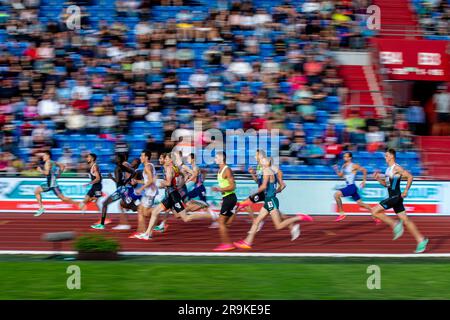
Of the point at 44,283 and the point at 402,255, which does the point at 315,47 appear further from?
the point at 44,283

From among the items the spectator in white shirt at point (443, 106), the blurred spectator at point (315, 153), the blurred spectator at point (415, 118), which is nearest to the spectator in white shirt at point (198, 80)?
the blurred spectator at point (315, 153)

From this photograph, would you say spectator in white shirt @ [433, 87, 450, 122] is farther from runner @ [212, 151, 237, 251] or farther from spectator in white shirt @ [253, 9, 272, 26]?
runner @ [212, 151, 237, 251]

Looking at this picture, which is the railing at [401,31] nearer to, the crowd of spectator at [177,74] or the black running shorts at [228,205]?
the crowd of spectator at [177,74]

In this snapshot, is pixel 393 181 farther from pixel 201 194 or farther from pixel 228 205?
pixel 201 194

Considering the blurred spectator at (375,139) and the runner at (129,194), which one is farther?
the blurred spectator at (375,139)

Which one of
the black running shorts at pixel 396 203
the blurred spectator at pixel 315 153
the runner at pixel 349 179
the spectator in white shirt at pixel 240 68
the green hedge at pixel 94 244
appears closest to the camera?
the green hedge at pixel 94 244

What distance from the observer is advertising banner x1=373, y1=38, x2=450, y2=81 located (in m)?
25.6

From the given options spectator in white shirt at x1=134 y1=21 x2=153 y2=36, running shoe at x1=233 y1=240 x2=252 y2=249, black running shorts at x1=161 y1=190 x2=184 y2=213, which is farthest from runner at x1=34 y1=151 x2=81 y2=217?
spectator in white shirt at x1=134 y1=21 x2=153 y2=36

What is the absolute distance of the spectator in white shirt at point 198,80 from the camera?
22.9m

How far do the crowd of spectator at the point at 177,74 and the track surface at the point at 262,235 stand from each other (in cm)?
256

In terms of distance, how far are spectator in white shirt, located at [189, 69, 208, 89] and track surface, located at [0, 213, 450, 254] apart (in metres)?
4.95

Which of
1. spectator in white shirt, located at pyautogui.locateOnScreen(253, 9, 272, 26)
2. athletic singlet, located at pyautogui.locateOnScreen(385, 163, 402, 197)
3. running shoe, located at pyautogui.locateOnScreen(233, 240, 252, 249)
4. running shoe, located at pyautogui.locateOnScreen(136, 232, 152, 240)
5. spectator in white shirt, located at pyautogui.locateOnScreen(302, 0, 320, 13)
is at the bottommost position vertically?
running shoe, located at pyautogui.locateOnScreen(136, 232, 152, 240)

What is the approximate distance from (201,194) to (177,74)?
6618mm

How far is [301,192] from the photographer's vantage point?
20.6m
